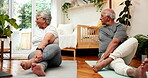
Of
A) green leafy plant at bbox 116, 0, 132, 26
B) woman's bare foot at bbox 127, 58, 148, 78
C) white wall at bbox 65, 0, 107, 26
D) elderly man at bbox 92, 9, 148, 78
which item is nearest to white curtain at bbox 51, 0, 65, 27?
white wall at bbox 65, 0, 107, 26

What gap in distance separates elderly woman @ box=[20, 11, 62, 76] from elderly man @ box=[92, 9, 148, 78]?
491 millimetres

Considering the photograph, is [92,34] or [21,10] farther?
[21,10]

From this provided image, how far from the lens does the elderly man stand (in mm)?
2292

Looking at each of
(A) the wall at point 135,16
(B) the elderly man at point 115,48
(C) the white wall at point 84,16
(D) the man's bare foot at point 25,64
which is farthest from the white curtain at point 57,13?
(D) the man's bare foot at point 25,64

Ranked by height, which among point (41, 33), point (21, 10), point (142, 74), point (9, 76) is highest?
point (21, 10)

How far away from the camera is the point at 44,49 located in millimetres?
2287

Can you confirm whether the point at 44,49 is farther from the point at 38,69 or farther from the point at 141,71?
the point at 141,71

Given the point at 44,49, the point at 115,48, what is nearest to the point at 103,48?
the point at 115,48

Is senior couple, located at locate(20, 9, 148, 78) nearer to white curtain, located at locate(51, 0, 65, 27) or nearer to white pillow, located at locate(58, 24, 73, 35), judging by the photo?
white pillow, located at locate(58, 24, 73, 35)

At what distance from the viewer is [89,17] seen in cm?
586

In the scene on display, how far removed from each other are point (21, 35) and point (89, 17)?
2182mm

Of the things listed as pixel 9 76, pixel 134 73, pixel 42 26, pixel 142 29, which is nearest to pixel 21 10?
pixel 142 29

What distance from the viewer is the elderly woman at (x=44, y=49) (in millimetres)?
A: 2128

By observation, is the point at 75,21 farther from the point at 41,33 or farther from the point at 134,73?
the point at 134,73
